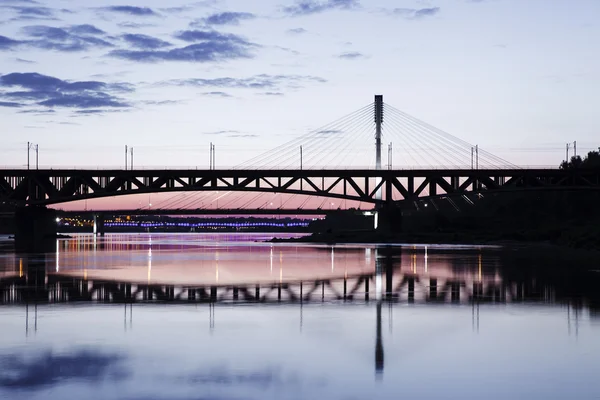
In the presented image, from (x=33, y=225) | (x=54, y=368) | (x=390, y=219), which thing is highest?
(x=390, y=219)

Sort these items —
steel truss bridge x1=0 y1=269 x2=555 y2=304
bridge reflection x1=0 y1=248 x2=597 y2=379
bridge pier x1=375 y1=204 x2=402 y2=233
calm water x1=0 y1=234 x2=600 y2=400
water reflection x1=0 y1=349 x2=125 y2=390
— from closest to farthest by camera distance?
calm water x1=0 y1=234 x2=600 y2=400
water reflection x1=0 y1=349 x2=125 y2=390
bridge reflection x1=0 y1=248 x2=597 y2=379
steel truss bridge x1=0 y1=269 x2=555 y2=304
bridge pier x1=375 y1=204 x2=402 y2=233

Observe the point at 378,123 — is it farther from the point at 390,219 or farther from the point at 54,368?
the point at 54,368

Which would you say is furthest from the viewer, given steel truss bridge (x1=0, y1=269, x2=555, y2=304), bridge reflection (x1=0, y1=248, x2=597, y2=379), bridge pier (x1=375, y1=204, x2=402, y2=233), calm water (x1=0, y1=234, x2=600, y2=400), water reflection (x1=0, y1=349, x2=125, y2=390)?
bridge pier (x1=375, y1=204, x2=402, y2=233)

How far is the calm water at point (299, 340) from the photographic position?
15.4m

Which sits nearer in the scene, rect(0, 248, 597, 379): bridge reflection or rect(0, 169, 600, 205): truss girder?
rect(0, 248, 597, 379): bridge reflection

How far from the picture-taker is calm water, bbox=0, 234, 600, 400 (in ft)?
50.5

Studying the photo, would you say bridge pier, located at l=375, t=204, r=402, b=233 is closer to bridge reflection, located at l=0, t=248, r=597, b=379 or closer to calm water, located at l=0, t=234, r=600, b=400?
bridge reflection, located at l=0, t=248, r=597, b=379

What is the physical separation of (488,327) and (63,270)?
1339 inches

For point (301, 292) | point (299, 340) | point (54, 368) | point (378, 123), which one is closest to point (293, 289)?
point (301, 292)

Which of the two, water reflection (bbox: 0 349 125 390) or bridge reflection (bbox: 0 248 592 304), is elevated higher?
bridge reflection (bbox: 0 248 592 304)

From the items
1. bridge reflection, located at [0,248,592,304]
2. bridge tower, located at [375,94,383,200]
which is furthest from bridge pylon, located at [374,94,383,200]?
bridge reflection, located at [0,248,592,304]

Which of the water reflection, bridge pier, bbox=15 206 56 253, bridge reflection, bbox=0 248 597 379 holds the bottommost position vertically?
the water reflection

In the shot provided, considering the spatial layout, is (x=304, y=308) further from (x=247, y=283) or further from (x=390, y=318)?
(x=247, y=283)

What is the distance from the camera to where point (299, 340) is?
21266 mm
